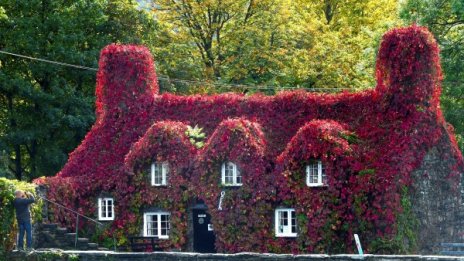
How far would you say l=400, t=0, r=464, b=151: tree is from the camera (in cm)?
6203

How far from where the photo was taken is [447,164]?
50.5m

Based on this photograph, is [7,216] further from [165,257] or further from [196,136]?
[196,136]

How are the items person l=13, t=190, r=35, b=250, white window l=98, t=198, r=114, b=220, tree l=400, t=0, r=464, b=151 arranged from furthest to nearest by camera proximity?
tree l=400, t=0, r=464, b=151
white window l=98, t=198, r=114, b=220
person l=13, t=190, r=35, b=250

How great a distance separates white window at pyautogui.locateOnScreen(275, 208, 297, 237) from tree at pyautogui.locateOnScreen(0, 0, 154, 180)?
18.9 meters

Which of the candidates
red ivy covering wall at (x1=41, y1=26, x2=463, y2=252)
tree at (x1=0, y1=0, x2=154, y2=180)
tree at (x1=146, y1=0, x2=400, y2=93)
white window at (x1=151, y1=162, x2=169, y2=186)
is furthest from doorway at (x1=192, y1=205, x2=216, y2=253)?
tree at (x1=146, y1=0, x2=400, y2=93)

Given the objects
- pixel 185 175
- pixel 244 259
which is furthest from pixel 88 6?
pixel 244 259

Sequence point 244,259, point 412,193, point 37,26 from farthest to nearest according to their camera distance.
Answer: point 37,26, point 412,193, point 244,259

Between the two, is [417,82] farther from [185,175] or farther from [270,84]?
[270,84]

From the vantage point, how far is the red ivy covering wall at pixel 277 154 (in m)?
49.0

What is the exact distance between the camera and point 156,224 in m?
52.8

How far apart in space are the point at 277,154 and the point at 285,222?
275 centimetres

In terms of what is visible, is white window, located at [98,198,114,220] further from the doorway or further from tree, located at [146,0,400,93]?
tree, located at [146,0,400,93]

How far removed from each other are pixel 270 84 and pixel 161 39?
7491 mm

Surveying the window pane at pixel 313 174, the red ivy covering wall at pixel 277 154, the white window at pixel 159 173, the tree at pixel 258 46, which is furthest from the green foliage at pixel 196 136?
the tree at pixel 258 46
